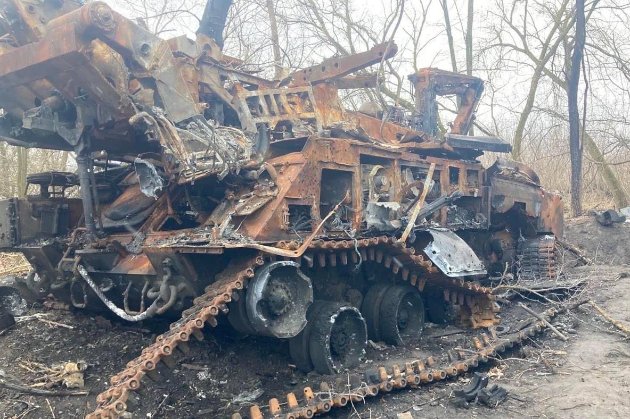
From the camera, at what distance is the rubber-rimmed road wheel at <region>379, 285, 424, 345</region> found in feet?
20.9

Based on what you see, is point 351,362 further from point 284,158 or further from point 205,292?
point 284,158

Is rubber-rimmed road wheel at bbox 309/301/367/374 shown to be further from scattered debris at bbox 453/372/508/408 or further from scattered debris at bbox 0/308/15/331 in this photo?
scattered debris at bbox 0/308/15/331

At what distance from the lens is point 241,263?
4.93 meters

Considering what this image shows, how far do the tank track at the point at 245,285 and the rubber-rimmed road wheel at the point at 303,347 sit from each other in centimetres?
48

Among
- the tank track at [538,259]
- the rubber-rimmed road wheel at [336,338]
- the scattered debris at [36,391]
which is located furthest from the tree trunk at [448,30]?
the scattered debris at [36,391]

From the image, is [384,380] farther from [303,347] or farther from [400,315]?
[400,315]

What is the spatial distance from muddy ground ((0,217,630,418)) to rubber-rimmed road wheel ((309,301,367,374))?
0.69ft

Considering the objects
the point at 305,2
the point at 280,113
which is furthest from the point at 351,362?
the point at 305,2

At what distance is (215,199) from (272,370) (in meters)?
1.76

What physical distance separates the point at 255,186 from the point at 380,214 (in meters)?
1.39

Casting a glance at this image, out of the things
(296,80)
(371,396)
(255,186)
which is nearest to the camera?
(371,396)

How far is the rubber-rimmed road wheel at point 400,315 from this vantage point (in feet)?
20.9

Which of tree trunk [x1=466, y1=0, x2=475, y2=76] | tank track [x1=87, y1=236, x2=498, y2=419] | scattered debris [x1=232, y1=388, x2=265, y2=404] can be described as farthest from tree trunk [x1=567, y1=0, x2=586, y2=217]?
scattered debris [x1=232, y1=388, x2=265, y2=404]

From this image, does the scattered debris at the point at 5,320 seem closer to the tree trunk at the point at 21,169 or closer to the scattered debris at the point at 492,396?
the scattered debris at the point at 492,396
